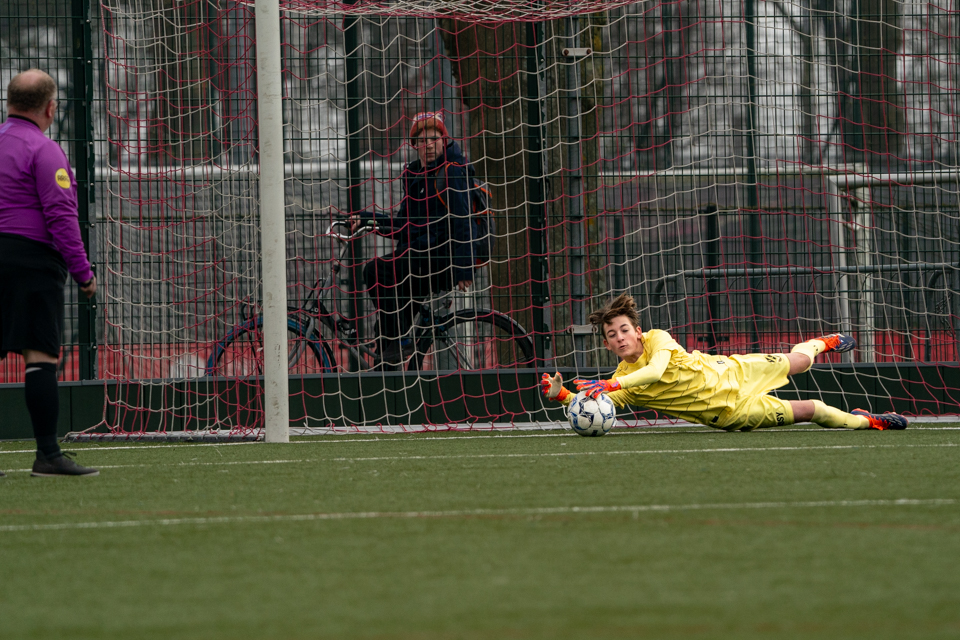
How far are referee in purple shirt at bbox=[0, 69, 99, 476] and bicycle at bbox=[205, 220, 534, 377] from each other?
122 inches

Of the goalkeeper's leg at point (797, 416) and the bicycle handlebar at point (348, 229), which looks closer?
the goalkeeper's leg at point (797, 416)

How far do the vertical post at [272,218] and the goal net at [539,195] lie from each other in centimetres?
120

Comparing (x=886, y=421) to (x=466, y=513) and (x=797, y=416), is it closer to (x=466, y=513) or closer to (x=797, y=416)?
(x=797, y=416)

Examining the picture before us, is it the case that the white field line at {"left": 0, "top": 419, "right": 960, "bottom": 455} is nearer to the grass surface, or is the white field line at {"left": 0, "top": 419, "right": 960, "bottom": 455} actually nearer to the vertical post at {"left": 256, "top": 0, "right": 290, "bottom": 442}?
the vertical post at {"left": 256, "top": 0, "right": 290, "bottom": 442}

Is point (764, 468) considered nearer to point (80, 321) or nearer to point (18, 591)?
point (18, 591)

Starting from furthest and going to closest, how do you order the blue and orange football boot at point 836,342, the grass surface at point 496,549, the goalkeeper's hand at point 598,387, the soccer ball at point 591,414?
1. the blue and orange football boot at point 836,342
2. the soccer ball at point 591,414
3. the goalkeeper's hand at point 598,387
4. the grass surface at point 496,549

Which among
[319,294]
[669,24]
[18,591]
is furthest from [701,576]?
[669,24]

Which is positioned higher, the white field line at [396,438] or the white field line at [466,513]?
the white field line at [396,438]

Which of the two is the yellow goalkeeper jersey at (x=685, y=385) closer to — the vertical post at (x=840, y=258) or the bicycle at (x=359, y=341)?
the bicycle at (x=359, y=341)

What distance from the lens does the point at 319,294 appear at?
28.0ft

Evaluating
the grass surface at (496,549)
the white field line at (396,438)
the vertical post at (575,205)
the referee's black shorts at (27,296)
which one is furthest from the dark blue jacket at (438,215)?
the referee's black shorts at (27,296)

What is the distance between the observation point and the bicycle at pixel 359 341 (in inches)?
320

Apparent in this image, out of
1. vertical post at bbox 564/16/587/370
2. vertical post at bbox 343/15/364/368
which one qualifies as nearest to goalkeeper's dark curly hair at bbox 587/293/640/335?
vertical post at bbox 564/16/587/370

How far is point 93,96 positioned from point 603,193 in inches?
146
